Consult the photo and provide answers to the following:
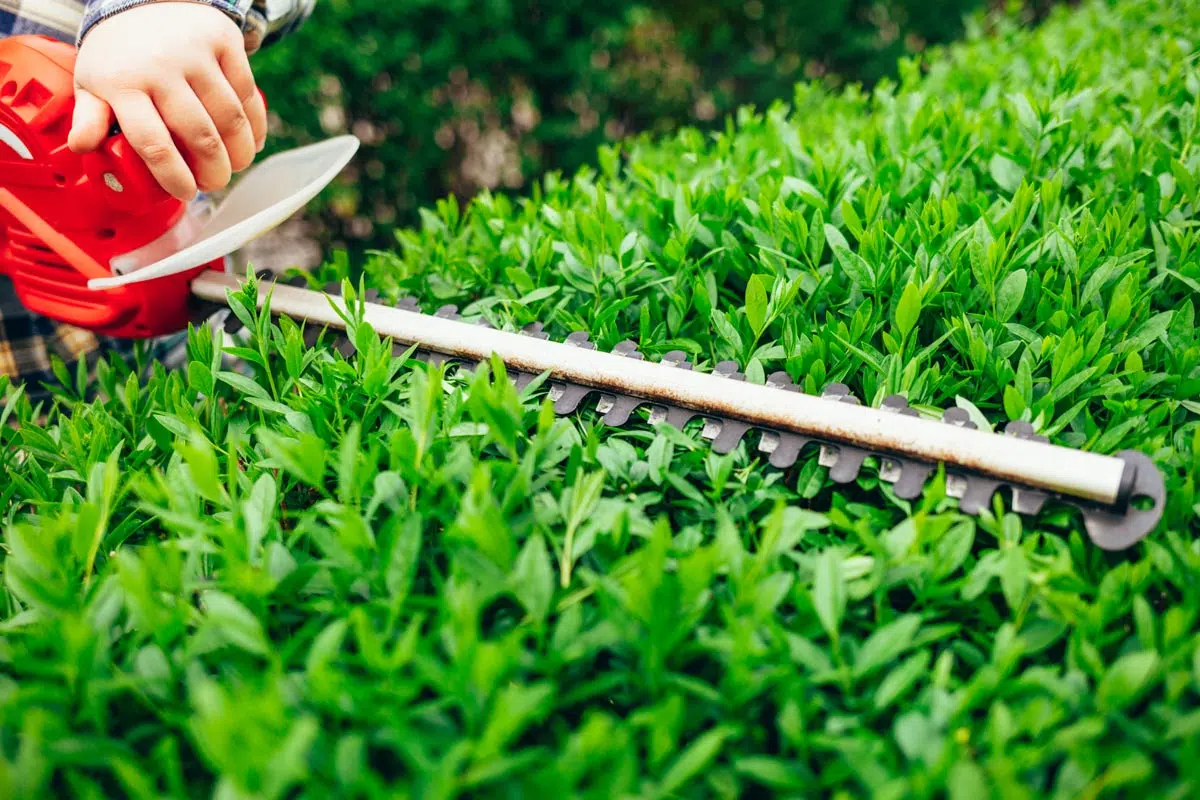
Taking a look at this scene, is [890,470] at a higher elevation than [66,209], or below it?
below

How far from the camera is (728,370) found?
4.30 feet

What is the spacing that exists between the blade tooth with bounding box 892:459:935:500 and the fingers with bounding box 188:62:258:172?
4.21ft

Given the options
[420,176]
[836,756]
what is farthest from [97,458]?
[420,176]

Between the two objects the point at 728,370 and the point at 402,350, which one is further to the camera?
the point at 402,350

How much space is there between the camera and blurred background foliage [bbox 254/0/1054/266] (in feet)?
13.1

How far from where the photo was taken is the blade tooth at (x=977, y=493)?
3.52 feet

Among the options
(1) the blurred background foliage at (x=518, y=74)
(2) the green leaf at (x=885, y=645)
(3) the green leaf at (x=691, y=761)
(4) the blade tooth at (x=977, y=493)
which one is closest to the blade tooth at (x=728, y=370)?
(4) the blade tooth at (x=977, y=493)

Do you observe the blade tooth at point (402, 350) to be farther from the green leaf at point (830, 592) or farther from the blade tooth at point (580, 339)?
the green leaf at point (830, 592)

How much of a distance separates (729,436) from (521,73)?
12.6 feet

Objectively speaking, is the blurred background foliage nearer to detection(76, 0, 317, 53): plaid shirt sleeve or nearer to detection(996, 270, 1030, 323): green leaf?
detection(76, 0, 317, 53): plaid shirt sleeve

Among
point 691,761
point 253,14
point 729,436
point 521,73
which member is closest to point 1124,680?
point 691,761

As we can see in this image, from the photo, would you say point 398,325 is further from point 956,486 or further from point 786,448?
point 956,486

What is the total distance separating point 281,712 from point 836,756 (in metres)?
0.57

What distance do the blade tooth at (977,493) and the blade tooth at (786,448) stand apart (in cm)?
22
